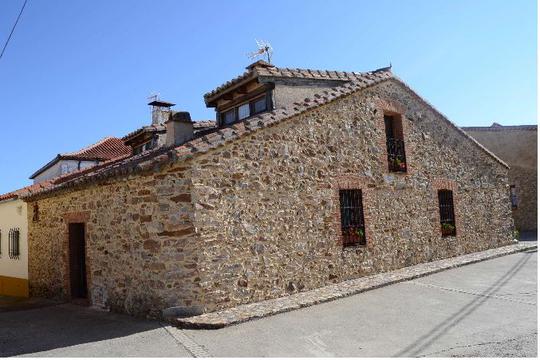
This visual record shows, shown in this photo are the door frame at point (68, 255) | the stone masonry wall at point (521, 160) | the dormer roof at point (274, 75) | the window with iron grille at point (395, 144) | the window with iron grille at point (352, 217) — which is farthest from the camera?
the stone masonry wall at point (521, 160)

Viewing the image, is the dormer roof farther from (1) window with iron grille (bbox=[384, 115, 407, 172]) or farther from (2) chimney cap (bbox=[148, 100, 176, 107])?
(2) chimney cap (bbox=[148, 100, 176, 107])

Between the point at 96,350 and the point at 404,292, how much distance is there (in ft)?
19.3

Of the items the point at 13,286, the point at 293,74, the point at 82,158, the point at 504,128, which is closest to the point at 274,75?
the point at 293,74

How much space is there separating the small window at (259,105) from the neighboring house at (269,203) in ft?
0.18

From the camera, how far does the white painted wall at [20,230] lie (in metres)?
12.7

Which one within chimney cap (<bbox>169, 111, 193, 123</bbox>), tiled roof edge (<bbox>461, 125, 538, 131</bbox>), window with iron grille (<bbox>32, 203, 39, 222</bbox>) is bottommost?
window with iron grille (<bbox>32, 203, 39, 222</bbox>)

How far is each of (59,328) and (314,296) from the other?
4685 millimetres

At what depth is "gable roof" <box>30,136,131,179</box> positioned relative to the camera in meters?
18.2

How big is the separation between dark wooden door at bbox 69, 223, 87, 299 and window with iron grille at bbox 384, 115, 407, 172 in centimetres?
818

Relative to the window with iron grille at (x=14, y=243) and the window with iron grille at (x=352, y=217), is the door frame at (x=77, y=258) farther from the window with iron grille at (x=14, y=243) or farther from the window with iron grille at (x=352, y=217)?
the window with iron grille at (x=352, y=217)

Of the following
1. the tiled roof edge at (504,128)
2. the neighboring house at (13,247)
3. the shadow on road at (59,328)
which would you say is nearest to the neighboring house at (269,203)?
the shadow on road at (59,328)

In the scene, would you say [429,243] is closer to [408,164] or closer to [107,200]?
[408,164]

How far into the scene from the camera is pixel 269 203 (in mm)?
8477

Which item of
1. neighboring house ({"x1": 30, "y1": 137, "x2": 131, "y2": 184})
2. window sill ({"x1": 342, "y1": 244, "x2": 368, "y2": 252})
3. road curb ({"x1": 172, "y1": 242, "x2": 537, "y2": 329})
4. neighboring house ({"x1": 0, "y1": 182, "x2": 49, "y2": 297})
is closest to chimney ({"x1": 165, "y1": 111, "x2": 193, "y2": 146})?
road curb ({"x1": 172, "y1": 242, "x2": 537, "y2": 329})
